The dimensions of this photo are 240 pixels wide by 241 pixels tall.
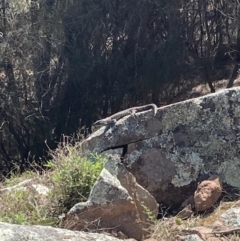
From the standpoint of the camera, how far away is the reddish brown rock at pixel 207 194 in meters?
4.91

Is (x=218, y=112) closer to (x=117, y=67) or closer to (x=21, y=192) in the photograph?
(x=21, y=192)

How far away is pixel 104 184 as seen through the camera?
4.63 metres

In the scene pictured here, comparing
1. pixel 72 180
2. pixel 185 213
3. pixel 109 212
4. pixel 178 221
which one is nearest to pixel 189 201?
pixel 185 213

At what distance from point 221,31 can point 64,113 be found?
455 centimetres

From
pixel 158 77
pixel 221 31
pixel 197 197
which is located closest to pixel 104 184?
pixel 197 197

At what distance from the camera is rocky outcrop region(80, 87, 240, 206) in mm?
5438

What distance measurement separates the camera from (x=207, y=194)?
494 centimetres

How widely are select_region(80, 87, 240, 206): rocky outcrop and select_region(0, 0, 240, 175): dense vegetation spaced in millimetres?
8344

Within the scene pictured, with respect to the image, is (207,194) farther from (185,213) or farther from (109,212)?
(109,212)

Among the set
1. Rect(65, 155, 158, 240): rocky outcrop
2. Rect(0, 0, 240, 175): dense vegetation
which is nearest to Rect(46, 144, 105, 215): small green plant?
Rect(65, 155, 158, 240): rocky outcrop

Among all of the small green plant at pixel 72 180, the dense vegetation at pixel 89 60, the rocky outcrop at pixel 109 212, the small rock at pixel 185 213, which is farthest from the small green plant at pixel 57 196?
the dense vegetation at pixel 89 60

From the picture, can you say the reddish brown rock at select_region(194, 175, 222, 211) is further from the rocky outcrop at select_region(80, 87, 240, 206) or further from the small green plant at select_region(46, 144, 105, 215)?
the small green plant at select_region(46, 144, 105, 215)

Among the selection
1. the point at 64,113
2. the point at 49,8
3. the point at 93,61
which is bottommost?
the point at 64,113

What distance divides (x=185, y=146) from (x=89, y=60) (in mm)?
9012
